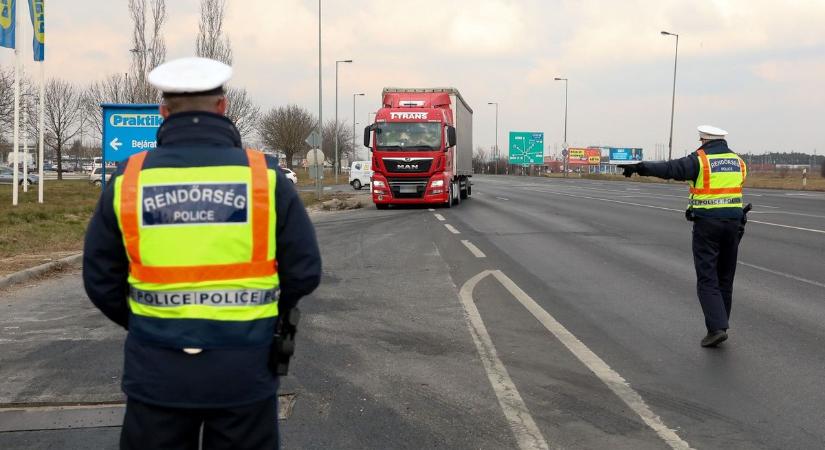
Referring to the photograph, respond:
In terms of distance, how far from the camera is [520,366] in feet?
18.3

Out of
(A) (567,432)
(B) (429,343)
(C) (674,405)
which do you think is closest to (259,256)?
(A) (567,432)

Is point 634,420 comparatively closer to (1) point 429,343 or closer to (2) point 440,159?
(1) point 429,343

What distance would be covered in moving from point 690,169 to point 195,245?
5.19 m

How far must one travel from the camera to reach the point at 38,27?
22672 millimetres

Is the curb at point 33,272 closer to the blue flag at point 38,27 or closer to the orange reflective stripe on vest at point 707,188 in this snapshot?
the orange reflective stripe on vest at point 707,188

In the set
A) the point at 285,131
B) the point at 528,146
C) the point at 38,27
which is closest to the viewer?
the point at 38,27

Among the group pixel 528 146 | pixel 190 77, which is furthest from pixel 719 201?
pixel 528 146

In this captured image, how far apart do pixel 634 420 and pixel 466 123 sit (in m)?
26.3

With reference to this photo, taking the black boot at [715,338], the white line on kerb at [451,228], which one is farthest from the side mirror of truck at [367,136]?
the black boot at [715,338]

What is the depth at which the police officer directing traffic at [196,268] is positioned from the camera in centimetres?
232

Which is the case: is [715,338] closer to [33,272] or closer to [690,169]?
[690,169]

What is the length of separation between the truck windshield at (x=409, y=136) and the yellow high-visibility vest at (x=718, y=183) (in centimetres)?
1772

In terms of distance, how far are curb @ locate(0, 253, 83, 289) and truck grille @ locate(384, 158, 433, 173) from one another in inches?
521

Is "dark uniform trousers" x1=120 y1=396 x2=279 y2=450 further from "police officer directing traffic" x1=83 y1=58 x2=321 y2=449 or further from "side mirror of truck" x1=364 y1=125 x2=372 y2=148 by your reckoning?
"side mirror of truck" x1=364 y1=125 x2=372 y2=148
